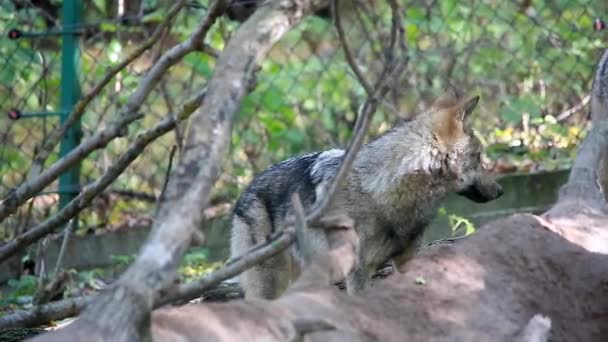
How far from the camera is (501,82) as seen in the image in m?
8.27

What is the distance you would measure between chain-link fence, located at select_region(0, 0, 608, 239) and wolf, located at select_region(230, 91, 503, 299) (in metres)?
1.83

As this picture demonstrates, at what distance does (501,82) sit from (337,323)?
5491 mm

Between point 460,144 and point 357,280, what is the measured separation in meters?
0.92

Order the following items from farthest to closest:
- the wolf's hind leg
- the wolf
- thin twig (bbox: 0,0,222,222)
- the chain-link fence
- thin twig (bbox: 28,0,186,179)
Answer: the chain-link fence → the wolf's hind leg → the wolf → thin twig (bbox: 28,0,186,179) → thin twig (bbox: 0,0,222,222)

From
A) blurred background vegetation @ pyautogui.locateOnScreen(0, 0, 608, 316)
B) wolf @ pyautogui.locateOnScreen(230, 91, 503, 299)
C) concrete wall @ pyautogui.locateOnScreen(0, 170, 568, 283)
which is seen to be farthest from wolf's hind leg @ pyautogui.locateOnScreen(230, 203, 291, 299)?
blurred background vegetation @ pyautogui.locateOnScreen(0, 0, 608, 316)

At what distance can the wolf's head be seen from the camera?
17.1ft

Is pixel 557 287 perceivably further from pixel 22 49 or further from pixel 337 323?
pixel 22 49

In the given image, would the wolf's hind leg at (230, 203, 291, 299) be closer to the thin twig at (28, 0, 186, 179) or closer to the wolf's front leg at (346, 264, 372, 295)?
the wolf's front leg at (346, 264, 372, 295)

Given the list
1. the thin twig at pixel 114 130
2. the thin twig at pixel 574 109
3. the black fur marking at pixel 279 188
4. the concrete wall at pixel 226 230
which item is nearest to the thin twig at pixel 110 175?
the thin twig at pixel 114 130

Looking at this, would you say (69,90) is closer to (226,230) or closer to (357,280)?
(226,230)

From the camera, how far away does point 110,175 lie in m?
3.60

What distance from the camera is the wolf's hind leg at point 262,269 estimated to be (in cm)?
525

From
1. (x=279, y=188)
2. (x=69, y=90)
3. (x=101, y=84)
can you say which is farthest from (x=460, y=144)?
(x=69, y=90)

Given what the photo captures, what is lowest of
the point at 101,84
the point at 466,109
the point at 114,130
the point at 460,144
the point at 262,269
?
the point at 262,269
